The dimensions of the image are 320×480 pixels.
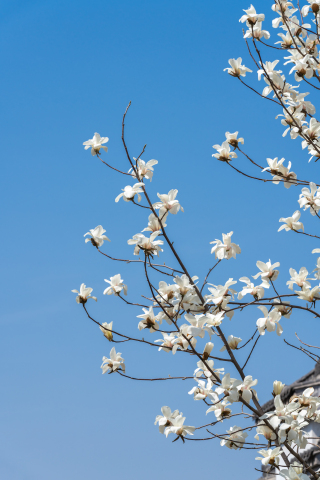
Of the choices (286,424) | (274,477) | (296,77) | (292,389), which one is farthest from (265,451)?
(274,477)

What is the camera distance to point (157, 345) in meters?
2.61

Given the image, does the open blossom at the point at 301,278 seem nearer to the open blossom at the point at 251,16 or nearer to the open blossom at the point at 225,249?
the open blossom at the point at 225,249

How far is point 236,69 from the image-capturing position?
3230 mm

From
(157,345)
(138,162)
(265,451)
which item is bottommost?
(265,451)

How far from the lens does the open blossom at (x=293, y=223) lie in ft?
8.99

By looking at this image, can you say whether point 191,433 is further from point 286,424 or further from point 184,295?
point 184,295

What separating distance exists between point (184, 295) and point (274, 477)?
521 centimetres

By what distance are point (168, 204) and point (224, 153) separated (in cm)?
69

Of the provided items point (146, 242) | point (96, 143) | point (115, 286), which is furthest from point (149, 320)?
point (96, 143)

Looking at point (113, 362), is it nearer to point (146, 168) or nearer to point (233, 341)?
point (233, 341)

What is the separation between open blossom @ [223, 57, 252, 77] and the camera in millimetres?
3210

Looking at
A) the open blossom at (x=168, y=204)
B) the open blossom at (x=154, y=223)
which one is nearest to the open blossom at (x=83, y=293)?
the open blossom at (x=154, y=223)

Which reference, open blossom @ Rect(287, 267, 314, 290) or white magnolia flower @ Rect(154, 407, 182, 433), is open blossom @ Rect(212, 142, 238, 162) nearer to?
open blossom @ Rect(287, 267, 314, 290)

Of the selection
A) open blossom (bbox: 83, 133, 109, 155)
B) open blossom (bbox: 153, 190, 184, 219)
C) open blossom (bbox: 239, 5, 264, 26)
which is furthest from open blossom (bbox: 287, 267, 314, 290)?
open blossom (bbox: 239, 5, 264, 26)
